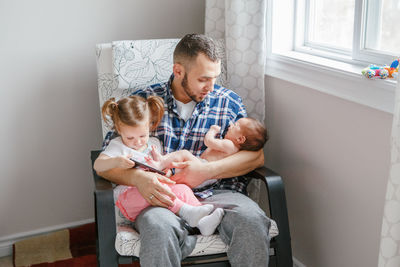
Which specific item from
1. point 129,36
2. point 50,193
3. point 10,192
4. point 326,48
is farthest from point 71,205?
point 326,48

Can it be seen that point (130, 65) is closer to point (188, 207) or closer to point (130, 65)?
point (130, 65)

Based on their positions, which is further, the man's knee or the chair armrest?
the chair armrest

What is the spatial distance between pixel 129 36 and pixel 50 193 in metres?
0.91

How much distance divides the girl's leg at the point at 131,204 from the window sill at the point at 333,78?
807 mm

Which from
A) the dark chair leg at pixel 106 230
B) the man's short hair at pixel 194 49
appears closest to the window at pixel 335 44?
the man's short hair at pixel 194 49

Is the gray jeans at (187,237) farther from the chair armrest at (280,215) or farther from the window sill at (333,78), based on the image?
the window sill at (333,78)

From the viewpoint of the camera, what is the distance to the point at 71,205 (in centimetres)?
263

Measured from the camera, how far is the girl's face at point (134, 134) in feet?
6.01

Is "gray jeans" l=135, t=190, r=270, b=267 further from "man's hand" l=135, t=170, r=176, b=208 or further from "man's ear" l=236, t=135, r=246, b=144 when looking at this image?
"man's ear" l=236, t=135, r=246, b=144

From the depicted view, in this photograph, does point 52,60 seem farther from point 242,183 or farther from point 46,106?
point 242,183

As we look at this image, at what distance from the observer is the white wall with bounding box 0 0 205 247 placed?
2.35 metres

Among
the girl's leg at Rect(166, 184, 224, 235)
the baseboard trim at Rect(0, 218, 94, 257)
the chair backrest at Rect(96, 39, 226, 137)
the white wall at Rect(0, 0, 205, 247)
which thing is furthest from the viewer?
the baseboard trim at Rect(0, 218, 94, 257)

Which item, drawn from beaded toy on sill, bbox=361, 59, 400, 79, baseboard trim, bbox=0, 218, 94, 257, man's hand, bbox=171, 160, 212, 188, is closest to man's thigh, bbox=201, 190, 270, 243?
man's hand, bbox=171, 160, 212, 188

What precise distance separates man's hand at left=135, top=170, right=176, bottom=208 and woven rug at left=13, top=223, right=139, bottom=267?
721 millimetres
